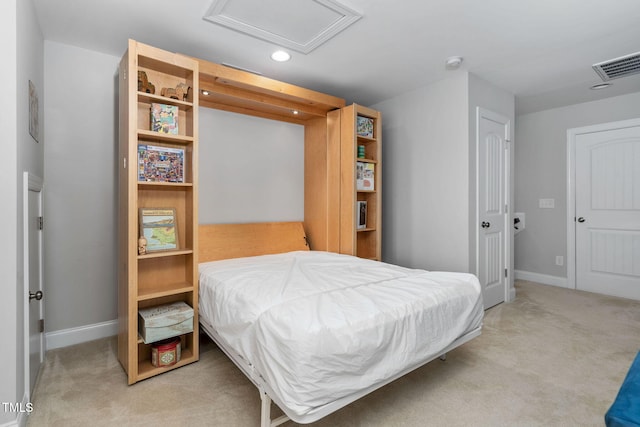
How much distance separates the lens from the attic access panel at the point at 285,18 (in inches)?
80.3

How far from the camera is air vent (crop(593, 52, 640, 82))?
2833mm

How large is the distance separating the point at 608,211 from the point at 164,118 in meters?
5.22

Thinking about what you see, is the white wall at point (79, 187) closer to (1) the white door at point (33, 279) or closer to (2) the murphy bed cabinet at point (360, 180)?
(1) the white door at point (33, 279)

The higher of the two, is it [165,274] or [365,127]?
[365,127]

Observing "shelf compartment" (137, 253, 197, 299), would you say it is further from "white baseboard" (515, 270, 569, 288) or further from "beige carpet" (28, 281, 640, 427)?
"white baseboard" (515, 270, 569, 288)

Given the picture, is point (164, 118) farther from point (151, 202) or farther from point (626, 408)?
point (626, 408)

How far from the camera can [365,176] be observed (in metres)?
3.57

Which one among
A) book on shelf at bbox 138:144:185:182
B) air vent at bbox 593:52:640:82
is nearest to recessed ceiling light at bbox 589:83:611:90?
air vent at bbox 593:52:640:82

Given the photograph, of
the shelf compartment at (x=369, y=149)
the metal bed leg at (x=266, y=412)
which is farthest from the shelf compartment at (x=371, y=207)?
the metal bed leg at (x=266, y=412)

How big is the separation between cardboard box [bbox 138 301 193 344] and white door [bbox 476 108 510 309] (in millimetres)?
2863

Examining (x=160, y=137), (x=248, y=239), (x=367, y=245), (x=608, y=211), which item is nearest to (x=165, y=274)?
(x=248, y=239)

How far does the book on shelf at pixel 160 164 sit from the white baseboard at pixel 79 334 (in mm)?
1471

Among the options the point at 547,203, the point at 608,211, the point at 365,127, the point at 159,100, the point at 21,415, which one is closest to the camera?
the point at 21,415

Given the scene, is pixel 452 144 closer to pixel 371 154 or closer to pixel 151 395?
pixel 371 154
